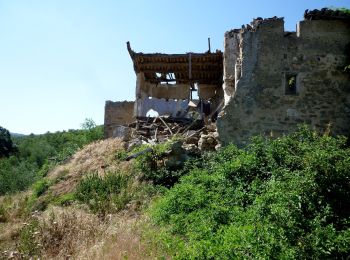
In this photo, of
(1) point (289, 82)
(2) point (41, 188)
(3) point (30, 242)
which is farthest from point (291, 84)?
(2) point (41, 188)

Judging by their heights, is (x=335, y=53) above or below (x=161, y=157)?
above

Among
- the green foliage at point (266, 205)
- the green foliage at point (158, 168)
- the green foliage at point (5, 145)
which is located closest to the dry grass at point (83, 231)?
the green foliage at point (158, 168)

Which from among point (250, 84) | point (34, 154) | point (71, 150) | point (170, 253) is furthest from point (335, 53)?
point (34, 154)

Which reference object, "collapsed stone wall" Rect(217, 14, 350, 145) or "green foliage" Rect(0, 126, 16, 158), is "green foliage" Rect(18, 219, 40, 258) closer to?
"collapsed stone wall" Rect(217, 14, 350, 145)

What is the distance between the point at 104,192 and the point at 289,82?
622cm

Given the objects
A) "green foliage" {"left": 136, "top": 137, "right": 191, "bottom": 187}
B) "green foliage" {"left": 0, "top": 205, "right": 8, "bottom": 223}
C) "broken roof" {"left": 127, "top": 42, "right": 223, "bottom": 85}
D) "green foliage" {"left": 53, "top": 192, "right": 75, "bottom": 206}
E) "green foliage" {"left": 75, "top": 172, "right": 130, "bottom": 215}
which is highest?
"broken roof" {"left": 127, "top": 42, "right": 223, "bottom": 85}

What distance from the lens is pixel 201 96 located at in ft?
63.0

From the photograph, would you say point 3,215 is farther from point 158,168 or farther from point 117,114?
point 117,114

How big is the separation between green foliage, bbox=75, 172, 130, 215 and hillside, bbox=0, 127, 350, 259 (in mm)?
31

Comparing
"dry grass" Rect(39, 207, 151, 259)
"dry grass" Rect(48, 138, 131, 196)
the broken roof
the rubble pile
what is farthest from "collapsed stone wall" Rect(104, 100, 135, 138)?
the rubble pile

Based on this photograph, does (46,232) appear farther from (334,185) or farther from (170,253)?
(334,185)

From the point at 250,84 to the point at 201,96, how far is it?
7878 millimetres

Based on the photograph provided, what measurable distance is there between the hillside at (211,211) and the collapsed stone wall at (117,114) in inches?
291

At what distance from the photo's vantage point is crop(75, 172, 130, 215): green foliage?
9.92 meters
